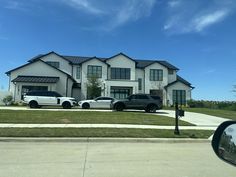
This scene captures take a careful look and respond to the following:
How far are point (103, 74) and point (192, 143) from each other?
39.0 m

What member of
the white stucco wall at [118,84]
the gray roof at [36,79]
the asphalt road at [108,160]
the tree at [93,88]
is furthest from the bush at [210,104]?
the asphalt road at [108,160]

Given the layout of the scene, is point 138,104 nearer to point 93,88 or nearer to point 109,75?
point 93,88

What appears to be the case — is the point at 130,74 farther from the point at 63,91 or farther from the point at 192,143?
the point at 192,143

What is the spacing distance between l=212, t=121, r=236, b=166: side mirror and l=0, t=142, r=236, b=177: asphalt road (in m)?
4.78

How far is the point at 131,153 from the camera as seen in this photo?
1038cm

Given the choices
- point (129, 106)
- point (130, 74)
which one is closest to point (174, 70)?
point (130, 74)

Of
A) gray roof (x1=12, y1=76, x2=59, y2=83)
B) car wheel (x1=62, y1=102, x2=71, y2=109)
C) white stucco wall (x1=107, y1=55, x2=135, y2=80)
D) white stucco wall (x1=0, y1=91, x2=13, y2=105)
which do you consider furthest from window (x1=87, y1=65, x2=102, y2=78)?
car wheel (x1=62, y1=102, x2=71, y2=109)

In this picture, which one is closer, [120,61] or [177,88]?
[120,61]

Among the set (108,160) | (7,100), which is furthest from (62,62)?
(108,160)

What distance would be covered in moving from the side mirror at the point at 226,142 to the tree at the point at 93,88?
4551 centimetres

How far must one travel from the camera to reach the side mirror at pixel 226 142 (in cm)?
252

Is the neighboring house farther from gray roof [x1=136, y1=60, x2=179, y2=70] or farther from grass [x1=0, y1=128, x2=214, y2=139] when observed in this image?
grass [x1=0, y1=128, x2=214, y2=139]

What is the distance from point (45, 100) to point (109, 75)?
2059 cm

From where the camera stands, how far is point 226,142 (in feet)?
8.76
